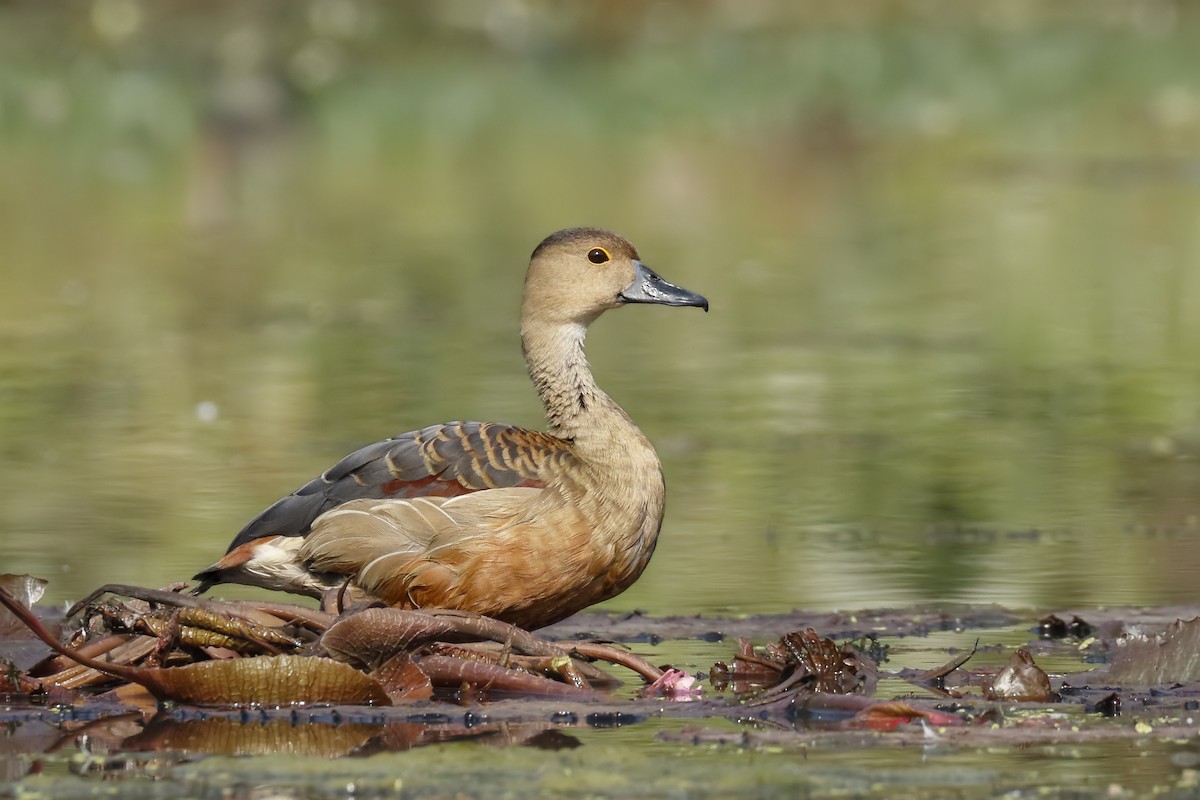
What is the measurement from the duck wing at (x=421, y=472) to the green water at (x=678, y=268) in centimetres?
104

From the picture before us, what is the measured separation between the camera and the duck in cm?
753

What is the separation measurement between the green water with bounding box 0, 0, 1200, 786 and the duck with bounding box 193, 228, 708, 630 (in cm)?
89

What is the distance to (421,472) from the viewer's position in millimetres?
7758

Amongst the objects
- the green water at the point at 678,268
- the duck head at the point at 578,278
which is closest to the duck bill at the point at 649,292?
the duck head at the point at 578,278

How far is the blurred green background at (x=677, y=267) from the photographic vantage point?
33.3 ft

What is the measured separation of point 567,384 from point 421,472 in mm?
795

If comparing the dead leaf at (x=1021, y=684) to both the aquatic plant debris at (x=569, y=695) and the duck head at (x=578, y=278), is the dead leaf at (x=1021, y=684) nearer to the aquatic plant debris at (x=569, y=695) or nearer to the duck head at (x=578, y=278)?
the aquatic plant debris at (x=569, y=695)

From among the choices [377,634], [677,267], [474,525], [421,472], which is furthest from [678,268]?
[377,634]

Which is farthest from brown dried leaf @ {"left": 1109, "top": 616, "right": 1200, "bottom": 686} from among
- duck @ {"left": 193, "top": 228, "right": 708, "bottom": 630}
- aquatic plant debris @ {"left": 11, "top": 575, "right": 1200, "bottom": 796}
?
duck @ {"left": 193, "top": 228, "right": 708, "bottom": 630}

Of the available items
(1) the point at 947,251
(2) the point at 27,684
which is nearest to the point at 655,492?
(2) the point at 27,684

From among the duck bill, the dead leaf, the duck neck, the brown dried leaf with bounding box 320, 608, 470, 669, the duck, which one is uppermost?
the duck bill

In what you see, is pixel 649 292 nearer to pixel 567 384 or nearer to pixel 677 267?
pixel 567 384

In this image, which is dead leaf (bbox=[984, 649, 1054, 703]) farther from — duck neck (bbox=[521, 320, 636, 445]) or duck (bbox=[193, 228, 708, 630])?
duck neck (bbox=[521, 320, 636, 445])

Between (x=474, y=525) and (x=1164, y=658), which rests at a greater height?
(x=474, y=525)
